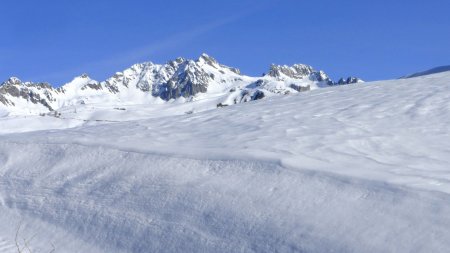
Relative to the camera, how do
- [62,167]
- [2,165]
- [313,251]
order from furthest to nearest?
[2,165], [62,167], [313,251]

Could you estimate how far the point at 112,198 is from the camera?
644 cm

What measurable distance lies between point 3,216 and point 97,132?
3.38 metres

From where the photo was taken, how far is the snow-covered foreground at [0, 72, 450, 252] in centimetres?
500

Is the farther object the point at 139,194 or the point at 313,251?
the point at 139,194

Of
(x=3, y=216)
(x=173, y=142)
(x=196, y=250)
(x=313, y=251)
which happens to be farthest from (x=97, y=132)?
(x=313, y=251)

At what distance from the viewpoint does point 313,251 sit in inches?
187

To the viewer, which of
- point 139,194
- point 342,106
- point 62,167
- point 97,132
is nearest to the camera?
point 139,194

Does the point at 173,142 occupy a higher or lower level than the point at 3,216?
higher

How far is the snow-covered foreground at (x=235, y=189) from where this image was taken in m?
5.00

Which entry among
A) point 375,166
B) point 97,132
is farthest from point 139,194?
point 97,132

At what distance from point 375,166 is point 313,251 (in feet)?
6.72

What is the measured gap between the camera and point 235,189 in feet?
19.9

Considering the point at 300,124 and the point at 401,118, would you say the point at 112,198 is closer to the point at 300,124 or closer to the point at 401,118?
the point at 300,124

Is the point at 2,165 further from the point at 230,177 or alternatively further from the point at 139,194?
the point at 230,177
